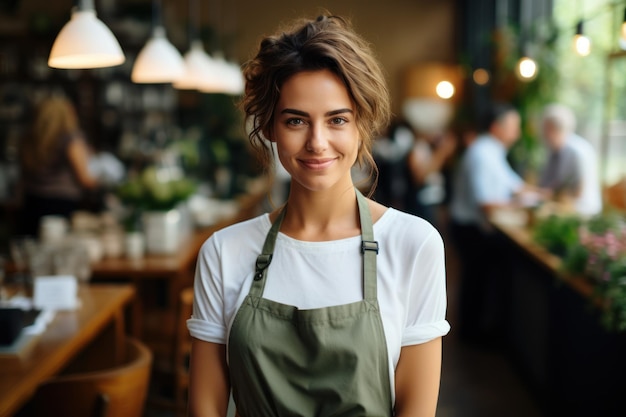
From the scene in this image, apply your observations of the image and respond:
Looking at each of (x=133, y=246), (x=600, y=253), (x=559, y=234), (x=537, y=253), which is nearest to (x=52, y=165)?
(x=133, y=246)

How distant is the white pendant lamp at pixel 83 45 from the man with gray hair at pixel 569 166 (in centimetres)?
354

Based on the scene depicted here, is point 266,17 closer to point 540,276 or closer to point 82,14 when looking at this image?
point 540,276

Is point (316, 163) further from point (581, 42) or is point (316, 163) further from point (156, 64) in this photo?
point (581, 42)

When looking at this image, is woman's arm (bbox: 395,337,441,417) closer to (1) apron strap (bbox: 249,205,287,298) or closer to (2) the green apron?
(2) the green apron

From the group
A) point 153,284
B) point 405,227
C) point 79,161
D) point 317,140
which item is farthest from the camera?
point 79,161

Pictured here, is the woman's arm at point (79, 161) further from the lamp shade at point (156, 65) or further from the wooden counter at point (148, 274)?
the lamp shade at point (156, 65)

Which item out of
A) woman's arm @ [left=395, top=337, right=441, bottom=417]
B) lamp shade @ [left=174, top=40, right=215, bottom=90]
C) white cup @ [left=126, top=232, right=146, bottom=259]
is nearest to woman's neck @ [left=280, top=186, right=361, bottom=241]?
woman's arm @ [left=395, top=337, right=441, bottom=417]

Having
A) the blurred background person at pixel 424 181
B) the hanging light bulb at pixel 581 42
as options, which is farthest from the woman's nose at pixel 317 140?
the blurred background person at pixel 424 181

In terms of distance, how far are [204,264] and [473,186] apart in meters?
4.77

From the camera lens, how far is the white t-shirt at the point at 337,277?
1688 mm

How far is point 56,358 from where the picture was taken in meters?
2.64

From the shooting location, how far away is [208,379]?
5.79 ft

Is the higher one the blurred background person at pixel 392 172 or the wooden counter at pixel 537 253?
the blurred background person at pixel 392 172

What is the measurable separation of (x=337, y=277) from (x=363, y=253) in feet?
0.26
